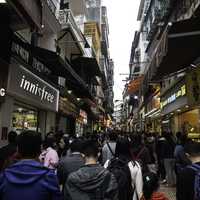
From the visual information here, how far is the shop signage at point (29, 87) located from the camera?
9.67m

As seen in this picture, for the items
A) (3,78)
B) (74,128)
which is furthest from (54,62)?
(74,128)

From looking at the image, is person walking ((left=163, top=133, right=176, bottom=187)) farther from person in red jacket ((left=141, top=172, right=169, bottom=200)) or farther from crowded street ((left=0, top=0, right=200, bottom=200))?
person in red jacket ((left=141, top=172, right=169, bottom=200))

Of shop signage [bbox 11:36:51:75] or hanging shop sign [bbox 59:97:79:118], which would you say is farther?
hanging shop sign [bbox 59:97:79:118]

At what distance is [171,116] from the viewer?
22.5 metres

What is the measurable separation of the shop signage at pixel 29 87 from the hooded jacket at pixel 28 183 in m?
6.89

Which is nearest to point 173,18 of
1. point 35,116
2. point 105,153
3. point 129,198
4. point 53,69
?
point 53,69

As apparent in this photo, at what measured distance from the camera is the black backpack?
4202 millimetres

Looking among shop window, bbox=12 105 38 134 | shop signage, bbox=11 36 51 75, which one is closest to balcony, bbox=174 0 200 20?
shop signage, bbox=11 36 51 75

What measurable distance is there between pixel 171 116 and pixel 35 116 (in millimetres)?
10795

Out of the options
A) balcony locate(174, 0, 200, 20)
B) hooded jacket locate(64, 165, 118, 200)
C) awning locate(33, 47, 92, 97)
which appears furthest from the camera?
balcony locate(174, 0, 200, 20)

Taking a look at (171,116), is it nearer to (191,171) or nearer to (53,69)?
(53,69)

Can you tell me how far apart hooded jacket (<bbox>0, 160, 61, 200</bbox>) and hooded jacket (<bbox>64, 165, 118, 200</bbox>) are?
572 millimetres

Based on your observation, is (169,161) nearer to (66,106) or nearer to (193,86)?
(193,86)

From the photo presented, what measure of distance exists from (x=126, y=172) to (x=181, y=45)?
20.7 ft
